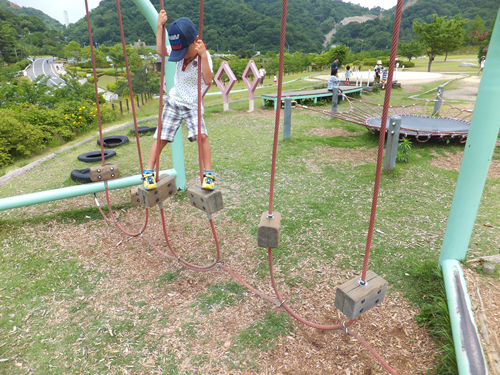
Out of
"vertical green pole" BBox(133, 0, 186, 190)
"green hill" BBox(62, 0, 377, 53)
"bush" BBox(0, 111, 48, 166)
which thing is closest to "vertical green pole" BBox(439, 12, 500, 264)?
"vertical green pole" BBox(133, 0, 186, 190)

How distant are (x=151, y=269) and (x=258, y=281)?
0.99 meters

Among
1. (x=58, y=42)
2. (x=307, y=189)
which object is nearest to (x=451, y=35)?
(x=307, y=189)

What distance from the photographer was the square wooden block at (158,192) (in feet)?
7.80

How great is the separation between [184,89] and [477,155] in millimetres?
2119

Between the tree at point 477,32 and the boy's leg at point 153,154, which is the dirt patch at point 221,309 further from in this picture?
the tree at point 477,32

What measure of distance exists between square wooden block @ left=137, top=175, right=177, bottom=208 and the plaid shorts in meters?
0.32

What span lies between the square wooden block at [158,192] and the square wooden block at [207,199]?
0.29m

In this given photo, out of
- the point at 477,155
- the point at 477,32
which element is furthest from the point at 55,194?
the point at 477,32

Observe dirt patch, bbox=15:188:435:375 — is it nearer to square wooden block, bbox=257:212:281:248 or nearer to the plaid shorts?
square wooden block, bbox=257:212:281:248

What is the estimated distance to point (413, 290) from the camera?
2551mm

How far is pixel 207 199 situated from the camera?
2.21 metres

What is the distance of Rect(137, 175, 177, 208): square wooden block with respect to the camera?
2.38 m

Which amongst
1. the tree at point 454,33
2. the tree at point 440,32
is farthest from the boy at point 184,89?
the tree at point 454,33

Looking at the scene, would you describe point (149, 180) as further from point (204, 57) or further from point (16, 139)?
point (16, 139)
